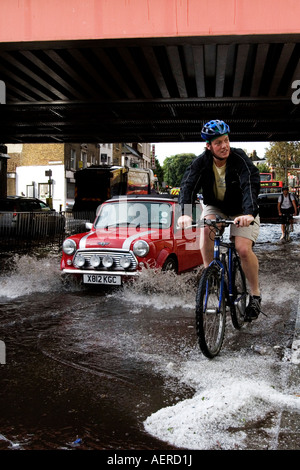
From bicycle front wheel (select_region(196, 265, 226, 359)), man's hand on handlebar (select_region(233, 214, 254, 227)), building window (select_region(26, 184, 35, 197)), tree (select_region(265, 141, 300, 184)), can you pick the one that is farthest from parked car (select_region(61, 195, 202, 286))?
tree (select_region(265, 141, 300, 184))

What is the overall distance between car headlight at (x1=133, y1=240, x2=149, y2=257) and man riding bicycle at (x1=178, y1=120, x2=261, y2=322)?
8.13 feet

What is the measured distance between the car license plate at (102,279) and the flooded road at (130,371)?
0.79ft

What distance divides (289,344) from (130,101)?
949cm

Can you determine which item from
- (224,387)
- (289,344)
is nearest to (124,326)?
(289,344)

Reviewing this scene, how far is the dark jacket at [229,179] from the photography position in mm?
4484

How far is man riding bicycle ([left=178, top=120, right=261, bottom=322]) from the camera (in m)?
4.44

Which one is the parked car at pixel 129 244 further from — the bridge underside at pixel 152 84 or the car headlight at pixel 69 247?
the bridge underside at pixel 152 84

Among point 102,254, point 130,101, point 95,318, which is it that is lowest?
point 95,318

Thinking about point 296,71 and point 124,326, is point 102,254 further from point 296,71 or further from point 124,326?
point 296,71

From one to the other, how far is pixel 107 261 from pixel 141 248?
22.3 inches

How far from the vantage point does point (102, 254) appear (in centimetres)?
741

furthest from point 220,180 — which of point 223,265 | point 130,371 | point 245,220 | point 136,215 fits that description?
point 136,215

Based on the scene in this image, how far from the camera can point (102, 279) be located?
24.2 feet

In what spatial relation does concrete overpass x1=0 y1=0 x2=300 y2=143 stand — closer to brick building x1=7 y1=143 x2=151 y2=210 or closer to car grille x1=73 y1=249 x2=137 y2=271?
car grille x1=73 y1=249 x2=137 y2=271
